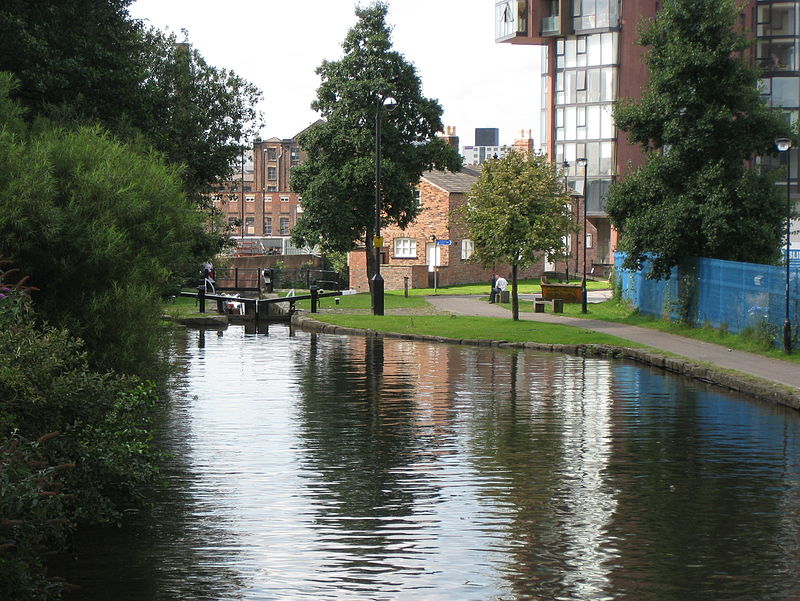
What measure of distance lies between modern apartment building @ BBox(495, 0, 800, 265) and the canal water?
61.3 metres

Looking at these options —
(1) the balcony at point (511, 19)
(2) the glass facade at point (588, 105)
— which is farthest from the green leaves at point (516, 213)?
(1) the balcony at point (511, 19)

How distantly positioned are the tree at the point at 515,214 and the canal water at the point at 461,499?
15562mm

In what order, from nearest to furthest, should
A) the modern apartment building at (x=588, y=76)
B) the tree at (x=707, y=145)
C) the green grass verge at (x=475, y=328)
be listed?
1. the green grass verge at (x=475, y=328)
2. the tree at (x=707, y=145)
3. the modern apartment building at (x=588, y=76)

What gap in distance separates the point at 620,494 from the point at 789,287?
49.3ft

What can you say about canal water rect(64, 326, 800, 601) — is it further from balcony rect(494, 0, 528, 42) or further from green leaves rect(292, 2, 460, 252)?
balcony rect(494, 0, 528, 42)

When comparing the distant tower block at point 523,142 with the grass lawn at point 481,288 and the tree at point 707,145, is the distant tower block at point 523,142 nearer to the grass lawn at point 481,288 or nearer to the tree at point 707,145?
the grass lawn at point 481,288

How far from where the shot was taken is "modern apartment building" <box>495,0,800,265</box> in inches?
3078

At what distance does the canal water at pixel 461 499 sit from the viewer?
818 cm

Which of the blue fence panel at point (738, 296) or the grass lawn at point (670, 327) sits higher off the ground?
the blue fence panel at point (738, 296)

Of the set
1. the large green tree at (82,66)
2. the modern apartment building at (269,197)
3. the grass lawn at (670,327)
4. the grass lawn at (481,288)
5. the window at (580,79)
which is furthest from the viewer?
the modern apartment building at (269,197)

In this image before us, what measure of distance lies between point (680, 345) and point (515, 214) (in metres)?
9.53

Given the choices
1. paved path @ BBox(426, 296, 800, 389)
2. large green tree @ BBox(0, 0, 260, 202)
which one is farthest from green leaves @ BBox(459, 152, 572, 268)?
large green tree @ BBox(0, 0, 260, 202)

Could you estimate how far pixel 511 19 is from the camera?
82.9 m

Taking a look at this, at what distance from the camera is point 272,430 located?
48.4 ft
